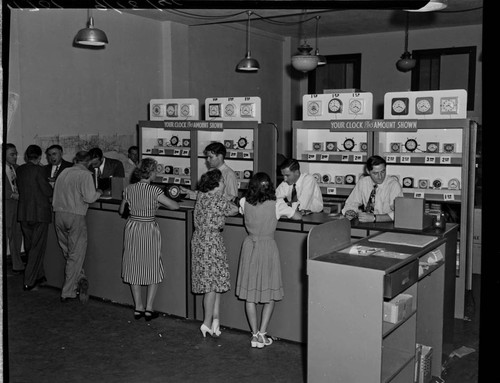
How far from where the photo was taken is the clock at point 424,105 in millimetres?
6867

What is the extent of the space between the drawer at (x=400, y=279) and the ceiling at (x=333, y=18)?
6.87 metres

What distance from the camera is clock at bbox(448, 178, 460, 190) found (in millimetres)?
7000

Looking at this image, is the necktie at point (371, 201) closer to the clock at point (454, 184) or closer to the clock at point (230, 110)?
the clock at point (454, 184)

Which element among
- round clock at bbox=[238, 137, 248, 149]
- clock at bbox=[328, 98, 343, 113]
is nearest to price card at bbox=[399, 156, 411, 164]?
clock at bbox=[328, 98, 343, 113]

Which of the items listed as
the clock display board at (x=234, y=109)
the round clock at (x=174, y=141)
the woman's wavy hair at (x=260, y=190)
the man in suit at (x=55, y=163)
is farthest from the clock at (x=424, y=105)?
the man in suit at (x=55, y=163)

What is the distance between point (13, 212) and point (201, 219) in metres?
3.52

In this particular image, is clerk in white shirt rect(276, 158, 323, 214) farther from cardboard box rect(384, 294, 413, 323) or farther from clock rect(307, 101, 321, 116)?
cardboard box rect(384, 294, 413, 323)

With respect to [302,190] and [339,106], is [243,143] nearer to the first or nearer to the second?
[339,106]

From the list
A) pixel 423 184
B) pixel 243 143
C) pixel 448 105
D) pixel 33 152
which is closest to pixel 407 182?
pixel 423 184

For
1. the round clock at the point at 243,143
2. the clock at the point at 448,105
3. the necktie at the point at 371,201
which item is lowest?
the necktie at the point at 371,201

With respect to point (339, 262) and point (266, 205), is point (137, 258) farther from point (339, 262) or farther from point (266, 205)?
point (339, 262)

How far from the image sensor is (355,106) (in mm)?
7402

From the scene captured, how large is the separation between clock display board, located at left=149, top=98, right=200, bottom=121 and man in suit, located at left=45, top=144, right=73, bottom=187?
1.77m

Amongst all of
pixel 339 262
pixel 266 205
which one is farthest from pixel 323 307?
pixel 266 205
